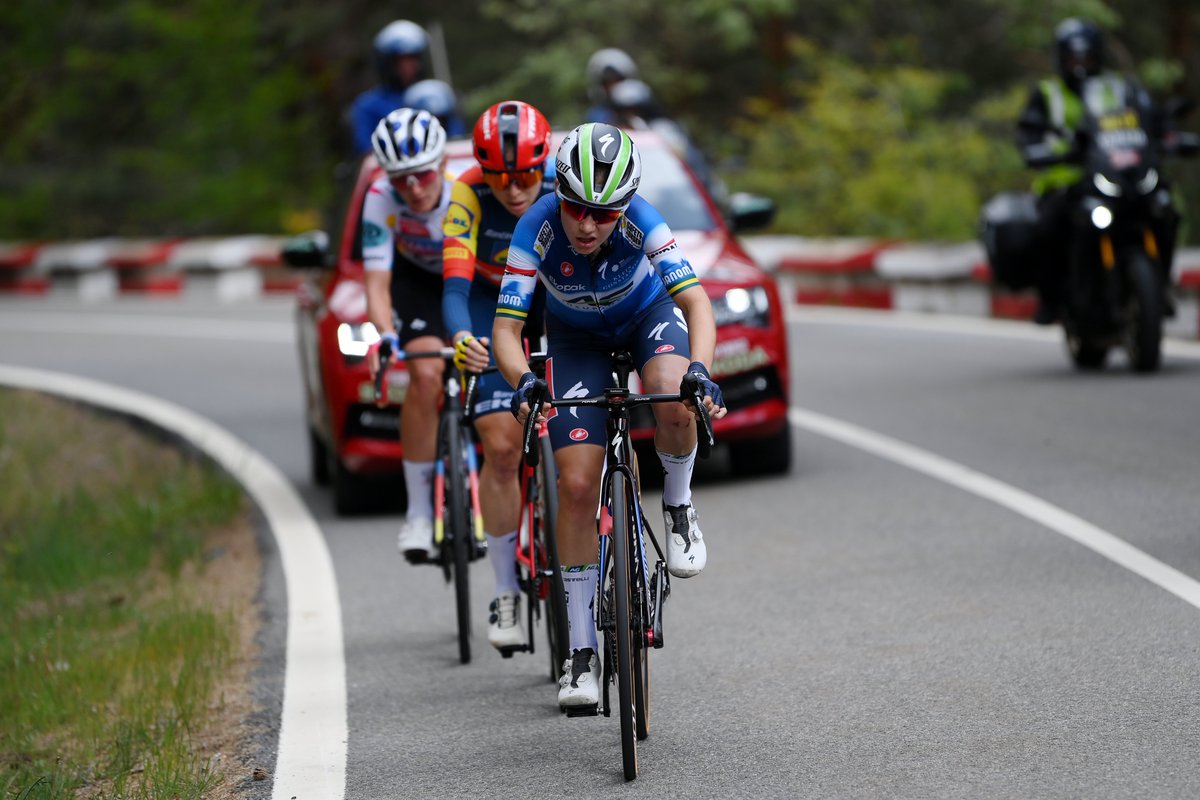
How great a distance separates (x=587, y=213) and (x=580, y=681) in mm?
1358

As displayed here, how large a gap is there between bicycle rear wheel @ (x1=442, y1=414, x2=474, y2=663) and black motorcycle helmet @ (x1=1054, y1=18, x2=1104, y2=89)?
7056 mm

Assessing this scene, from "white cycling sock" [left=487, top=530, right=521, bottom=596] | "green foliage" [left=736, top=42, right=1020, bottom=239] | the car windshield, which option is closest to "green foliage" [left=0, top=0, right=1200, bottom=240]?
"green foliage" [left=736, top=42, right=1020, bottom=239]

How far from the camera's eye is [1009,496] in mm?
9961

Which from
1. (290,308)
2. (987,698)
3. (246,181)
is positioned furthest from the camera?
(246,181)

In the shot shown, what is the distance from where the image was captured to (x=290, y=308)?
26594mm

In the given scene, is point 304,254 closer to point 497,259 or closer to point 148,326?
point 497,259

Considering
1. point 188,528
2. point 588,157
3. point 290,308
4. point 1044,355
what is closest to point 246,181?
point 290,308

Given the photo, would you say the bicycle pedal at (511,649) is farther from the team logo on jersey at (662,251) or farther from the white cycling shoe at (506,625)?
the team logo on jersey at (662,251)

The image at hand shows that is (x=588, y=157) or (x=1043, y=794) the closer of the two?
(x=1043, y=794)

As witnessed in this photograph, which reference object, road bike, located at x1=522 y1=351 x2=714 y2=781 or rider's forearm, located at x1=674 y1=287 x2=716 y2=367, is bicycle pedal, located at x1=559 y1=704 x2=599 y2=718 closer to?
road bike, located at x1=522 y1=351 x2=714 y2=781

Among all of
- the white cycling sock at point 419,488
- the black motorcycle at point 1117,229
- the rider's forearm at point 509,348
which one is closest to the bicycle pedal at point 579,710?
the rider's forearm at point 509,348

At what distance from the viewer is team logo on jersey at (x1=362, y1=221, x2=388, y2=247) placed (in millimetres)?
8500

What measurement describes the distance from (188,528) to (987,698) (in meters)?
5.72

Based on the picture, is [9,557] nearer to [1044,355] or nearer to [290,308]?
[1044,355]
